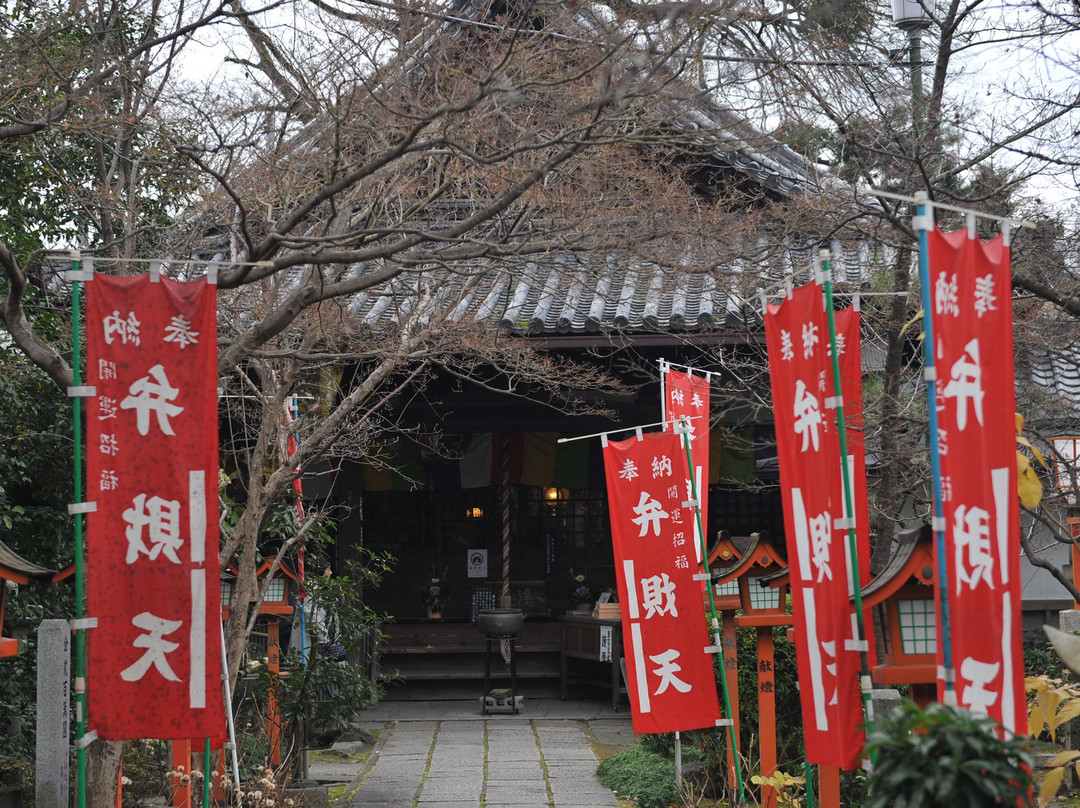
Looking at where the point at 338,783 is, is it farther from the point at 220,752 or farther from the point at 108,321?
the point at 108,321

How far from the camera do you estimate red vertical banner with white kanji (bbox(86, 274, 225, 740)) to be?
5.18m

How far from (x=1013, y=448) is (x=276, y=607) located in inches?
262

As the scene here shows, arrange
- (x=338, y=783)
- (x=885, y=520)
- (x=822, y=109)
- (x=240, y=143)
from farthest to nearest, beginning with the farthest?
(x=338, y=783), (x=885, y=520), (x=822, y=109), (x=240, y=143)

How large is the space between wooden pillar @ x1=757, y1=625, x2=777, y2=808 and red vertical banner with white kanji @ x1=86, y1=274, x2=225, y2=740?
15.1 feet

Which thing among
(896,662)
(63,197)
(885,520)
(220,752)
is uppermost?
(63,197)

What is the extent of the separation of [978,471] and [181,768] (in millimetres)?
5438

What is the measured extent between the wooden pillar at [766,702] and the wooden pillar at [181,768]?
4189 millimetres

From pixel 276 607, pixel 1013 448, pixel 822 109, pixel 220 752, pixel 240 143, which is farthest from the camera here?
pixel 276 607

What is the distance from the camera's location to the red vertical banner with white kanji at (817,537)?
203 inches

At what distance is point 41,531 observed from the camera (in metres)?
9.45

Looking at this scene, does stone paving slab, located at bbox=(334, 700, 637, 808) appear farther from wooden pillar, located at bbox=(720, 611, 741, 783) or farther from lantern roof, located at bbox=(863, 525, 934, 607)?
lantern roof, located at bbox=(863, 525, 934, 607)

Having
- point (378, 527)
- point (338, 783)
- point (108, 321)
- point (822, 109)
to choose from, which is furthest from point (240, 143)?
point (378, 527)

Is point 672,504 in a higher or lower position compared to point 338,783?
higher

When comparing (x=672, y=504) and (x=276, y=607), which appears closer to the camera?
(x=672, y=504)
